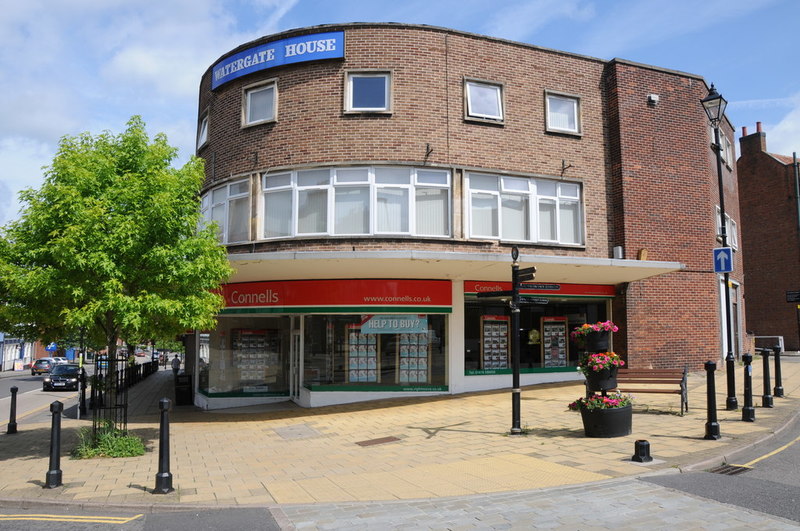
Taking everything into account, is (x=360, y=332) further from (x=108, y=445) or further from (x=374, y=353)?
(x=108, y=445)

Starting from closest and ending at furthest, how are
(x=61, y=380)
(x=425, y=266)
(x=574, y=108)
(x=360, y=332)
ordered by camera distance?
(x=425, y=266), (x=360, y=332), (x=574, y=108), (x=61, y=380)

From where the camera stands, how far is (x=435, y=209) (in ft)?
50.6

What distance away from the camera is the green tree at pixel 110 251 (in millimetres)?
9312

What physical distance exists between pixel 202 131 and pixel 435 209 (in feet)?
27.8

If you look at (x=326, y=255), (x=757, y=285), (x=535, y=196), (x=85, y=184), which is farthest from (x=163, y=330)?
Result: (x=757, y=285)

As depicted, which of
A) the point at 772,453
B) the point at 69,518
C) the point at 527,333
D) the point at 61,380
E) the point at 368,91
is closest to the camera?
the point at 69,518

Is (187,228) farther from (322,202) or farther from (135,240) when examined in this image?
(322,202)

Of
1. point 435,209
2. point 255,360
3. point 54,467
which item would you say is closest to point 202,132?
point 255,360

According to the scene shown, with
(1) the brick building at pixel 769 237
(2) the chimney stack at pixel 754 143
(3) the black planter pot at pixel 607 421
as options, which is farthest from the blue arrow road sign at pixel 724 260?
(2) the chimney stack at pixel 754 143

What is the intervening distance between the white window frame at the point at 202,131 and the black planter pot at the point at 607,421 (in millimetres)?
13602

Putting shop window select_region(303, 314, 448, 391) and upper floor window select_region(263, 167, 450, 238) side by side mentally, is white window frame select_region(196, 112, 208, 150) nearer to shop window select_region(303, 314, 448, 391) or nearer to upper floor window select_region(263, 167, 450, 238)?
upper floor window select_region(263, 167, 450, 238)

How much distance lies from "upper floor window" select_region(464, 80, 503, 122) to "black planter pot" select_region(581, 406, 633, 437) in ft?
29.5

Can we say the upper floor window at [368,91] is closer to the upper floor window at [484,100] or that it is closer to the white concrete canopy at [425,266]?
the upper floor window at [484,100]

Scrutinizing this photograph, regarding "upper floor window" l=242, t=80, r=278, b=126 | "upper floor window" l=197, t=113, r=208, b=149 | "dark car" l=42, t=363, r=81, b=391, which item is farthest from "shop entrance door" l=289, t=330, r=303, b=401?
"dark car" l=42, t=363, r=81, b=391
